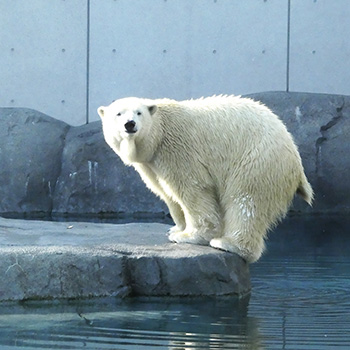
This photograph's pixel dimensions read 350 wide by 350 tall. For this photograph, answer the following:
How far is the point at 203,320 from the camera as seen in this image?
5.41m

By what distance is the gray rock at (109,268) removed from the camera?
5.68 meters

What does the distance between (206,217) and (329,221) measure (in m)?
4.35

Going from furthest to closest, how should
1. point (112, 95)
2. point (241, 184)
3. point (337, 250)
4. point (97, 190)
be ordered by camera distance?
point (112, 95) → point (97, 190) → point (337, 250) → point (241, 184)

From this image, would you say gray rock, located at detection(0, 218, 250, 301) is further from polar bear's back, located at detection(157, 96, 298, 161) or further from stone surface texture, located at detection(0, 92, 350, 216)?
stone surface texture, located at detection(0, 92, 350, 216)

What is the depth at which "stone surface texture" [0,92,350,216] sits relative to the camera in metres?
11.0

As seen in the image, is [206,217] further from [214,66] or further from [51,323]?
[214,66]

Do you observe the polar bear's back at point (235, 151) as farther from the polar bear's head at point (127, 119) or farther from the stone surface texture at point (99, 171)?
the stone surface texture at point (99, 171)

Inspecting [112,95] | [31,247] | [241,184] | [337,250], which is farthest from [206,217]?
[112,95]

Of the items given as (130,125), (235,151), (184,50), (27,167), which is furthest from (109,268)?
(184,50)

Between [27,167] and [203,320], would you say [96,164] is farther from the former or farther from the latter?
[203,320]

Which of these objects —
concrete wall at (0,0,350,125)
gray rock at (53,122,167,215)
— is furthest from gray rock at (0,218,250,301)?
concrete wall at (0,0,350,125)

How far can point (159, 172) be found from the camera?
21.0ft

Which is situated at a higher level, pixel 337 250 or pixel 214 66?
pixel 214 66

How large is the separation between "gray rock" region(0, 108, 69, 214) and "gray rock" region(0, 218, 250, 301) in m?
4.67
